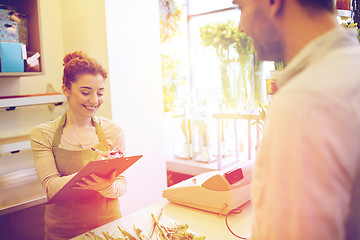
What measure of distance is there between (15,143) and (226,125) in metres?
1.88

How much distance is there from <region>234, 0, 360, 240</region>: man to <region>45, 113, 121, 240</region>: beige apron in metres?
1.24

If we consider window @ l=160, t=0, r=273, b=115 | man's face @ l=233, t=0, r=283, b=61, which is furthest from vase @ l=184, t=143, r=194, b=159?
man's face @ l=233, t=0, r=283, b=61

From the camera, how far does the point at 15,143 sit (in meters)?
2.31

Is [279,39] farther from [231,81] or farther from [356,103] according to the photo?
[231,81]

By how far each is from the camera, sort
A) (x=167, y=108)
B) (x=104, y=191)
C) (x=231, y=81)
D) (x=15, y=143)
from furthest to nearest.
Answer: (x=167, y=108)
(x=231, y=81)
(x=15, y=143)
(x=104, y=191)

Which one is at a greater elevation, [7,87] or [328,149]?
[7,87]

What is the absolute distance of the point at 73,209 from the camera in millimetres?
1659

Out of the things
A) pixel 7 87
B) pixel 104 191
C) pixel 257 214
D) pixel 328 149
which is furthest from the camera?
pixel 7 87

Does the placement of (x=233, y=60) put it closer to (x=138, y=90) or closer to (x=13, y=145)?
(x=138, y=90)

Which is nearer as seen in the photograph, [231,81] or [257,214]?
[257,214]

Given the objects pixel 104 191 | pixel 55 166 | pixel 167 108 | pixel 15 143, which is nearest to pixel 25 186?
pixel 15 143

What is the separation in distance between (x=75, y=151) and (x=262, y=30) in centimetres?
131

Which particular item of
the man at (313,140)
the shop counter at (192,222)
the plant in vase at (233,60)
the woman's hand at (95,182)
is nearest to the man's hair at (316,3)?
the man at (313,140)

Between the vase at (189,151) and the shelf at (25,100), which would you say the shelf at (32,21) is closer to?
the shelf at (25,100)
